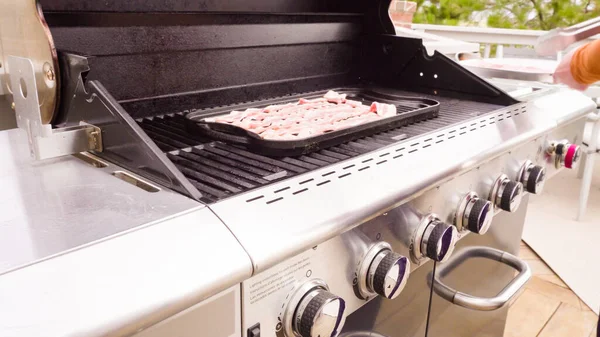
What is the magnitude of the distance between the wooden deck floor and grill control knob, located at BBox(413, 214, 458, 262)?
1.38 metres

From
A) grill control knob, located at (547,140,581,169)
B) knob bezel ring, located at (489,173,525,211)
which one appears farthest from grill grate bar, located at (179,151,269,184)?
grill control knob, located at (547,140,581,169)

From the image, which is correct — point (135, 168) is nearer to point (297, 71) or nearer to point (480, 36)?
point (297, 71)

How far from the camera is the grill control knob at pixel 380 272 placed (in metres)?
0.66

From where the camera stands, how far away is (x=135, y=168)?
0.67 m

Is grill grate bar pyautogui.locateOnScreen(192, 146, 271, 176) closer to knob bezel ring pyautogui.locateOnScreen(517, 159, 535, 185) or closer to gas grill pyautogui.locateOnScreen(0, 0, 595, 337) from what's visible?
gas grill pyautogui.locateOnScreen(0, 0, 595, 337)

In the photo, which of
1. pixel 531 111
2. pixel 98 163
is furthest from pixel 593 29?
pixel 98 163

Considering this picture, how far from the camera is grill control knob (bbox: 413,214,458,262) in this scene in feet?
2.50

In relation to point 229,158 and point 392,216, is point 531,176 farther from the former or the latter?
point 229,158

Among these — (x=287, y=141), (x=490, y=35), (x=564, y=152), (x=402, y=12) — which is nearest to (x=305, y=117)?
(x=287, y=141)

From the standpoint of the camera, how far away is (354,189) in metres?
0.66

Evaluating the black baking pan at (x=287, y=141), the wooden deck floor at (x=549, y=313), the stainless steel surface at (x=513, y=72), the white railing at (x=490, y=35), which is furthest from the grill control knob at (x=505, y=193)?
the white railing at (x=490, y=35)

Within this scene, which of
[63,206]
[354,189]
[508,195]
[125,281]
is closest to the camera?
[125,281]

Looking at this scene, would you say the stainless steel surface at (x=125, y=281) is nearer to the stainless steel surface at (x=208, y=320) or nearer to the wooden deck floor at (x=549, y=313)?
the stainless steel surface at (x=208, y=320)

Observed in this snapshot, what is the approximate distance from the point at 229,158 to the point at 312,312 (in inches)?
11.4
